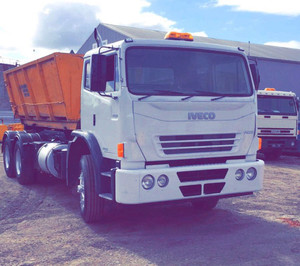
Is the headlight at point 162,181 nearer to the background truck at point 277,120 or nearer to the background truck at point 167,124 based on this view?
the background truck at point 167,124

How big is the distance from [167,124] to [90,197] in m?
1.63

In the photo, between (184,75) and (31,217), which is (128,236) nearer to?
(31,217)

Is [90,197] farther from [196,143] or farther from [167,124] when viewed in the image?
[196,143]

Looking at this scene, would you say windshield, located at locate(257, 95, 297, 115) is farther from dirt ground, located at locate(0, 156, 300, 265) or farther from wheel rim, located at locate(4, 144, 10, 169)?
wheel rim, located at locate(4, 144, 10, 169)

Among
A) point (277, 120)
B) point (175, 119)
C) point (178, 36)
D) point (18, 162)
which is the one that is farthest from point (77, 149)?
point (277, 120)

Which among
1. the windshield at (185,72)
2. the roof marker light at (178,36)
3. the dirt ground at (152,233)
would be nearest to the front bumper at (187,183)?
the dirt ground at (152,233)

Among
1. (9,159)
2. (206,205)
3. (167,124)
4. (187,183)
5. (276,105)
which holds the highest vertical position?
(276,105)

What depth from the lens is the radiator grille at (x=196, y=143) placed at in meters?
5.32

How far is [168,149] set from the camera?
17.5ft

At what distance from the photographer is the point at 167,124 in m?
5.30

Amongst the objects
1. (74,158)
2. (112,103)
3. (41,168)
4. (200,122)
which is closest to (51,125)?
(41,168)

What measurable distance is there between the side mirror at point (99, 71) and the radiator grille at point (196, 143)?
3.47 feet

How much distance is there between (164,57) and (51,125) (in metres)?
4.06

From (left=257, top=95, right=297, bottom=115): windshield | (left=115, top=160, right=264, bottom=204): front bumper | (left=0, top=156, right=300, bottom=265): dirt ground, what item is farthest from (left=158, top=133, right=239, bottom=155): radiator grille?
(left=257, top=95, right=297, bottom=115): windshield
